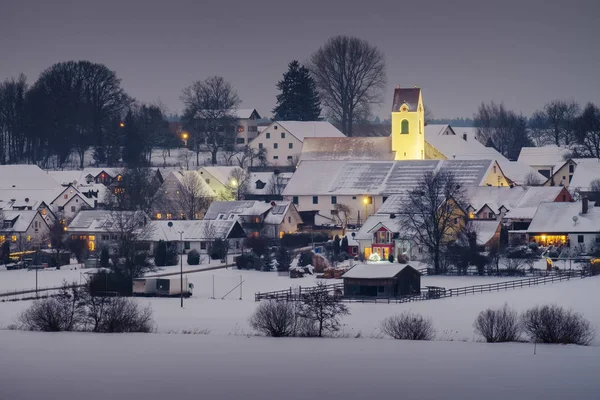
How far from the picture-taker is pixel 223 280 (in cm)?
6128

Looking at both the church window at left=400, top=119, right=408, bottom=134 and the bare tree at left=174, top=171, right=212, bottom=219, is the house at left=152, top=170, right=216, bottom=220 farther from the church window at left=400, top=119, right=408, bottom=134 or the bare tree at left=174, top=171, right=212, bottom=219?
the church window at left=400, top=119, right=408, bottom=134

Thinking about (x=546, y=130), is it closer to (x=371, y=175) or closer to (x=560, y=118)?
(x=560, y=118)

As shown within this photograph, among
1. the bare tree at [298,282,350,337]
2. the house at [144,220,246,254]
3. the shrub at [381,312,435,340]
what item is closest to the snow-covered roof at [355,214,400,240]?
the house at [144,220,246,254]

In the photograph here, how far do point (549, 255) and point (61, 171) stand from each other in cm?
5400

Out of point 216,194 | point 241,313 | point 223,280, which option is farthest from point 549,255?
point 216,194

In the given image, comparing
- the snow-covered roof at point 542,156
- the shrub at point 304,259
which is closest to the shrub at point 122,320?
the shrub at point 304,259

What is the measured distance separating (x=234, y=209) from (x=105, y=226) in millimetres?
8823

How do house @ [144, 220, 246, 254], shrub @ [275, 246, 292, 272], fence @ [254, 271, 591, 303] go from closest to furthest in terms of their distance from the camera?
fence @ [254, 271, 591, 303] → shrub @ [275, 246, 292, 272] → house @ [144, 220, 246, 254]

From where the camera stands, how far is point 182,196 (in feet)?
298

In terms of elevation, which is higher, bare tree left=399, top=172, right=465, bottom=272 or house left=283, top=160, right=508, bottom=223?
house left=283, top=160, right=508, bottom=223

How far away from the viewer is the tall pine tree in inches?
4897

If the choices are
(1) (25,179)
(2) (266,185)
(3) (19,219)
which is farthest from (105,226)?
(1) (25,179)

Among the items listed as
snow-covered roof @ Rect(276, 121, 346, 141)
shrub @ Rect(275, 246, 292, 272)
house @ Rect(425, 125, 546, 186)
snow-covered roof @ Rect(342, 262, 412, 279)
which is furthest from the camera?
snow-covered roof @ Rect(276, 121, 346, 141)

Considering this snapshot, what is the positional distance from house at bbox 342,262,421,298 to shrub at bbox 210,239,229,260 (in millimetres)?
16122
